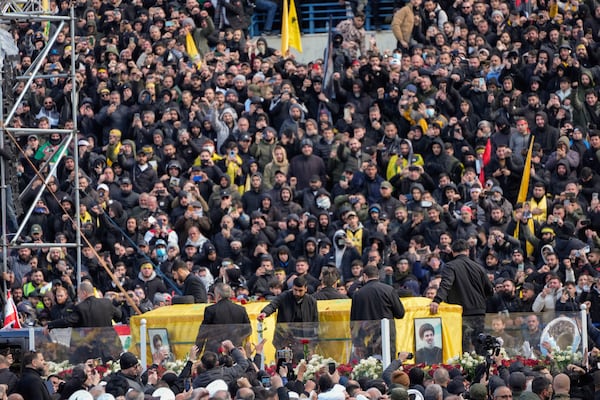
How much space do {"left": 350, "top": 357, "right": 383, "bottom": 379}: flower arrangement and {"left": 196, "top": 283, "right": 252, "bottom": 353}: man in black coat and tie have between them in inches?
49.0

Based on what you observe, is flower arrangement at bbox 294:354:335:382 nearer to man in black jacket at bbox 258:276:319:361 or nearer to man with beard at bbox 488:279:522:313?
man in black jacket at bbox 258:276:319:361

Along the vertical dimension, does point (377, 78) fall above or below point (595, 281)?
above

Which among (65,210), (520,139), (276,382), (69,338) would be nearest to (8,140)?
(65,210)

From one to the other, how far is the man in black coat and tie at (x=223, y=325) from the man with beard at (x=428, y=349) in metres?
1.87

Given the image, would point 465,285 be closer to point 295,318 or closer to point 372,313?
point 372,313

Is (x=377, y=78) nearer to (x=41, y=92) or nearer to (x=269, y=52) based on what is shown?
(x=269, y=52)

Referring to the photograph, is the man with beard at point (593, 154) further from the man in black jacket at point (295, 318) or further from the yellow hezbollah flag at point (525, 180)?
the man in black jacket at point (295, 318)

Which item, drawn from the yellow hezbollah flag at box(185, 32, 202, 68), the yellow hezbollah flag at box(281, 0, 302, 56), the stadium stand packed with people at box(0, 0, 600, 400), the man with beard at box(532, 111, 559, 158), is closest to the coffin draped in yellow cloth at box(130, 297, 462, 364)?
the stadium stand packed with people at box(0, 0, 600, 400)

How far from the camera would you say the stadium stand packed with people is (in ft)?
85.0

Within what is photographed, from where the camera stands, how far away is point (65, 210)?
27.8 metres

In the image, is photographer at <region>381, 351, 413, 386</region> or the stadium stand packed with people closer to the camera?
photographer at <region>381, 351, 413, 386</region>

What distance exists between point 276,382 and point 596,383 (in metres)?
2.94

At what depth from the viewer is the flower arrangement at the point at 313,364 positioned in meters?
20.0

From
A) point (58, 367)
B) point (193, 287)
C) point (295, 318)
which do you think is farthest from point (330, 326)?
point (58, 367)
